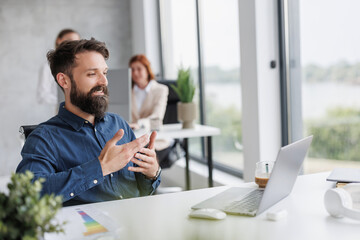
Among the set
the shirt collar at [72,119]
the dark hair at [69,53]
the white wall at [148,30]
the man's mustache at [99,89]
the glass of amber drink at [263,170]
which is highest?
the white wall at [148,30]

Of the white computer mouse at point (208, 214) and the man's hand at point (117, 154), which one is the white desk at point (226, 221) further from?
the man's hand at point (117, 154)

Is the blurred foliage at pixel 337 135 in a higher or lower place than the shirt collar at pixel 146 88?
lower

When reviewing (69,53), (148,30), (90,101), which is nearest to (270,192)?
(90,101)

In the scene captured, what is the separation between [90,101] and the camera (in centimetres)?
182

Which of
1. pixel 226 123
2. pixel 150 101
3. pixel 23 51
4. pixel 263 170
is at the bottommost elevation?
pixel 226 123

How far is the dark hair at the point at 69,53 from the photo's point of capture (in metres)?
1.84

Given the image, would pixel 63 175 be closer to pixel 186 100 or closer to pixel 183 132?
pixel 183 132

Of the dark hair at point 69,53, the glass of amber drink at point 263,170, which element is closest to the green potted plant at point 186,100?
the dark hair at point 69,53

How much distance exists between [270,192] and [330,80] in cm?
179

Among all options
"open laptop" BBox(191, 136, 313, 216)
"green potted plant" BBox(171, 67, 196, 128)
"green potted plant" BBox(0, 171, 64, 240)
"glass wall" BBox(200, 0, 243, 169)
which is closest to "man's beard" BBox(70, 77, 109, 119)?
"open laptop" BBox(191, 136, 313, 216)

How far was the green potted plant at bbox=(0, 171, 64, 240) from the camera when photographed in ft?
2.46

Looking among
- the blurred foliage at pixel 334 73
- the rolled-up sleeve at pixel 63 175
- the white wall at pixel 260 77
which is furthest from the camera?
the white wall at pixel 260 77

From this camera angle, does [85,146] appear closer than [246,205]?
No

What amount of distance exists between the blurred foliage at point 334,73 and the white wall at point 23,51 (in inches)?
148
